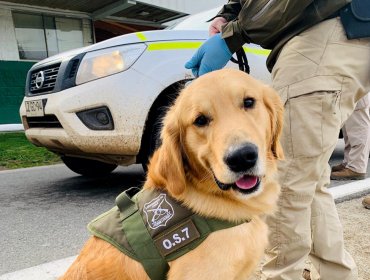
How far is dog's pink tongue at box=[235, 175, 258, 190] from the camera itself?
1821 mm

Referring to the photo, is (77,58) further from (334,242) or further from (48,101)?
(334,242)

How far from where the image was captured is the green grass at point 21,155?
22.8 feet

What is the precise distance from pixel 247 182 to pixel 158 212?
0.44m

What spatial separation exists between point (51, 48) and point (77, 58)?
11.2m

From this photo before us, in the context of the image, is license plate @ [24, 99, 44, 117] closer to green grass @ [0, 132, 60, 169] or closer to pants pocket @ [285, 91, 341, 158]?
green grass @ [0, 132, 60, 169]

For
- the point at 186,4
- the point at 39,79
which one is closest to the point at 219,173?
the point at 39,79

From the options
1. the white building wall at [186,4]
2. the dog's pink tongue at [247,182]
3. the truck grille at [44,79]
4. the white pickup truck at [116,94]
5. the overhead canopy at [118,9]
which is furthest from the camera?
the white building wall at [186,4]

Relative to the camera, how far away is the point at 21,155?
295 inches

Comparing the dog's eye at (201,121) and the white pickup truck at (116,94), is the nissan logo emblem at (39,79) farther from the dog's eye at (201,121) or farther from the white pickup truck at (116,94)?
the dog's eye at (201,121)

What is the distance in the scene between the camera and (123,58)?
3.79m

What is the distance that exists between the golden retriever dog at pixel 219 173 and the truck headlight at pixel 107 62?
1763mm

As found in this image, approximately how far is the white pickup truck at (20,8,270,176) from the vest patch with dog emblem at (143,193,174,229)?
6.28 feet

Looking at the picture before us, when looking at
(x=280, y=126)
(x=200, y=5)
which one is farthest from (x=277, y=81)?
(x=200, y=5)

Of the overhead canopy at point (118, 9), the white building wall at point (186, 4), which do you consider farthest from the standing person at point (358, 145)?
the white building wall at point (186, 4)
